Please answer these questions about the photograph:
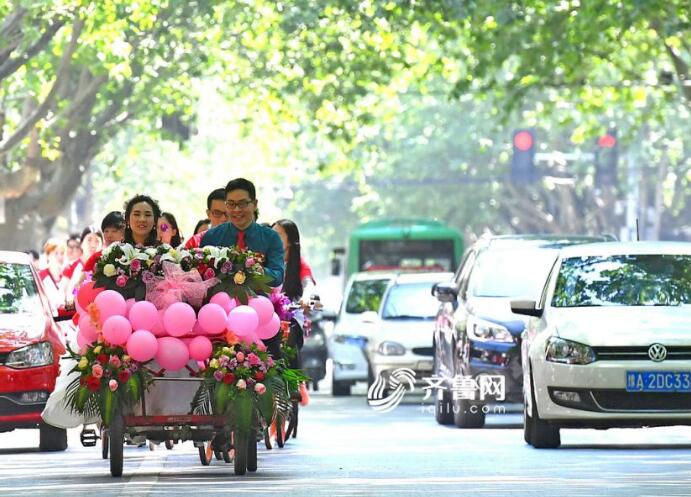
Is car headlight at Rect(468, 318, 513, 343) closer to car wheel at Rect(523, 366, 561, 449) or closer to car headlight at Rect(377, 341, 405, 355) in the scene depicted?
car wheel at Rect(523, 366, 561, 449)

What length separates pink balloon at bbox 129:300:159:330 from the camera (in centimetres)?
1355

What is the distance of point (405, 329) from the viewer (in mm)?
27484

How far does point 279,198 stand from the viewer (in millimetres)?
75375

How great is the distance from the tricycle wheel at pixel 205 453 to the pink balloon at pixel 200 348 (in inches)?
66.9

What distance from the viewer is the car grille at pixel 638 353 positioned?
15672 millimetres

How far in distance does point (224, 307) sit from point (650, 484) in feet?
8.74

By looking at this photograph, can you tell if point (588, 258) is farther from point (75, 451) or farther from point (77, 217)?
point (77, 217)

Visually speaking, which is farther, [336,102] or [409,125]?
[409,125]

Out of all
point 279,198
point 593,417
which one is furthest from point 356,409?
point 279,198

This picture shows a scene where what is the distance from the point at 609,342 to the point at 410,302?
1273cm

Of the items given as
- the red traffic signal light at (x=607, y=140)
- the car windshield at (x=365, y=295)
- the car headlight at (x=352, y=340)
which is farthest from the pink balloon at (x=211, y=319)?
the red traffic signal light at (x=607, y=140)

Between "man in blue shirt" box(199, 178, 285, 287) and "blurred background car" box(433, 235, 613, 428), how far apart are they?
563cm

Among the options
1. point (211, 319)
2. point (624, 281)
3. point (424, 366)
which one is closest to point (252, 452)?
point (211, 319)

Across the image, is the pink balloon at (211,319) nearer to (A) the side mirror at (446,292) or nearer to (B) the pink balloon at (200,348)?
(B) the pink balloon at (200,348)
